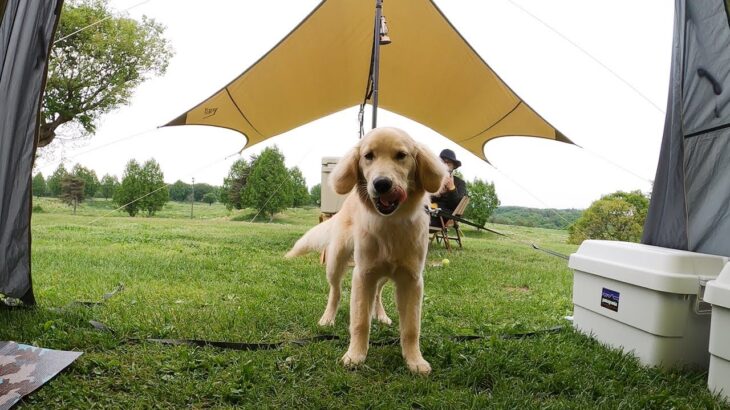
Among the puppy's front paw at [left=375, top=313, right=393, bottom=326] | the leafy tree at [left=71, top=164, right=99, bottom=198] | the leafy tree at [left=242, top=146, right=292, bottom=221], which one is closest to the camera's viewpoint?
the puppy's front paw at [left=375, top=313, right=393, bottom=326]

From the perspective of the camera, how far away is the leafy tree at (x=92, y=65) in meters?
12.8

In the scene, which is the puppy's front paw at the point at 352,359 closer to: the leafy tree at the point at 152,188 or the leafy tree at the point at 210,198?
the leafy tree at the point at 210,198

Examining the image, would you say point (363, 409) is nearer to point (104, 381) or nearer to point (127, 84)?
point (104, 381)

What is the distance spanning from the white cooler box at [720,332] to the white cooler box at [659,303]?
0.17 metres

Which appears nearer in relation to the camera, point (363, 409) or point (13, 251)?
point (363, 409)

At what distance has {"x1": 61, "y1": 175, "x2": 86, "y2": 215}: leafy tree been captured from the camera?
13102mm

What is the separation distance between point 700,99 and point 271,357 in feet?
8.26

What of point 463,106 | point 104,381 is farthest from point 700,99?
point 463,106

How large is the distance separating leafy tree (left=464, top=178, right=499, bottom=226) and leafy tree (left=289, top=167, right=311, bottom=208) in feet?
19.6

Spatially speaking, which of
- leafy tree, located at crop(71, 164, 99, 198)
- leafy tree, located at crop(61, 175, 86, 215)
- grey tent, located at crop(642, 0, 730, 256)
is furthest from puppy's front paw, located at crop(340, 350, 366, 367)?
leafy tree, located at crop(71, 164, 99, 198)

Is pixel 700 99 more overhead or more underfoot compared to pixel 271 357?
more overhead

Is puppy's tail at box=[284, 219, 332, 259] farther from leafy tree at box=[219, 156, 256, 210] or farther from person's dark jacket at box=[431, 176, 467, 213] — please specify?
leafy tree at box=[219, 156, 256, 210]

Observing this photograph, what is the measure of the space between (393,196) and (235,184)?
17.4 m

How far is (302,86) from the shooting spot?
22.1ft
